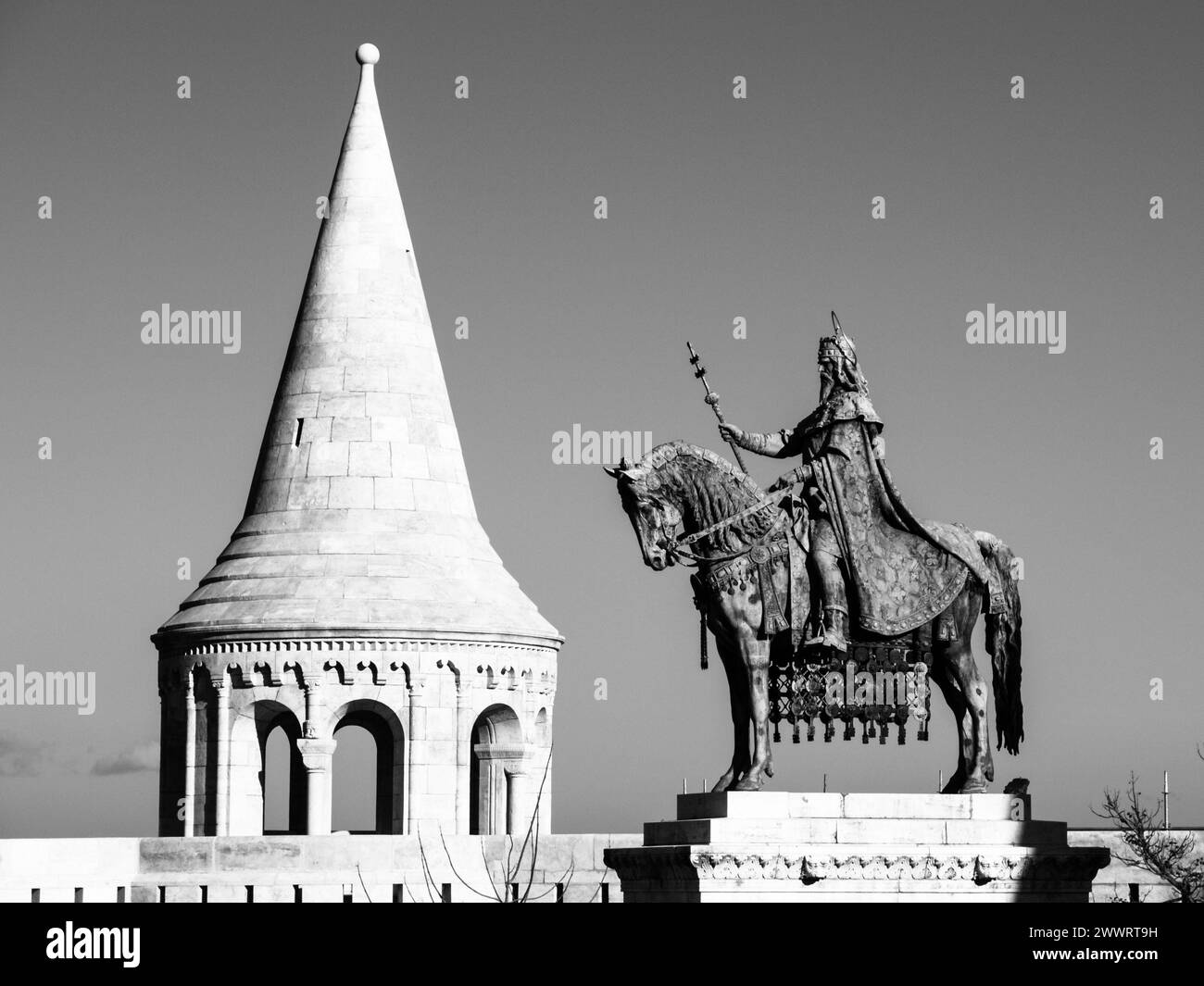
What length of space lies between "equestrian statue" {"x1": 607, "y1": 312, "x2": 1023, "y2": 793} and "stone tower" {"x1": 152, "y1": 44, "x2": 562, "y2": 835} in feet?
59.5

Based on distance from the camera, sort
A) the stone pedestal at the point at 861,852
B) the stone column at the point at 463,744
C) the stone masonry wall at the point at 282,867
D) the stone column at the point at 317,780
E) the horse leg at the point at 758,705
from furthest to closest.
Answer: the stone column at the point at 463,744 → the stone column at the point at 317,780 → the stone masonry wall at the point at 282,867 → the horse leg at the point at 758,705 → the stone pedestal at the point at 861,852

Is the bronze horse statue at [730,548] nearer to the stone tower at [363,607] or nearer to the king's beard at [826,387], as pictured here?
the king's beard at [826,387]

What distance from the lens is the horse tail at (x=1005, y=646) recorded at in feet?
73.4

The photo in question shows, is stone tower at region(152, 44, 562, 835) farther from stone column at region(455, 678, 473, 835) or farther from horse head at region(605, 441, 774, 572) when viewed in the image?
horse head at region(605, 441, 774, 572)

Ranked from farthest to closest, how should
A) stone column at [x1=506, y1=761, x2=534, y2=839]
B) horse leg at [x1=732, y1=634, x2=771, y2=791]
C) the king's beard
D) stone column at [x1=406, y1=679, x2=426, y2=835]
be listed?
stone column at [x1=506, y1=761, x2=534, y2=839]
stone column at [x1=406, y1=679, x2=426, y2=835]
the king's beard
horse leg at [x1=732, y1=634, x2=771, y2=791]

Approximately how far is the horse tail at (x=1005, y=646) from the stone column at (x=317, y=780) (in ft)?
60.2

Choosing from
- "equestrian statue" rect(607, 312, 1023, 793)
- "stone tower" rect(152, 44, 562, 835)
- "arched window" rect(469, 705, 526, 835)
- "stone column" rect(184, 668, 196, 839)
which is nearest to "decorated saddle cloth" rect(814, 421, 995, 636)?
"equestrian statue" rect(607, 312, 1023, 793)

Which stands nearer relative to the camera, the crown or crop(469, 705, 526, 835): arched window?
the crown

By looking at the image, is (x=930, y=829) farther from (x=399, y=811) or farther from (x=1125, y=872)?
(x=399, y=811)

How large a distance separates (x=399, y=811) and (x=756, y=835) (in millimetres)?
19155

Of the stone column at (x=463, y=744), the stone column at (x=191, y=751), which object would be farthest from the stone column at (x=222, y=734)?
the stone column at (x=463, y=744)

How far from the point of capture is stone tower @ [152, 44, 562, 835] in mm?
39781
